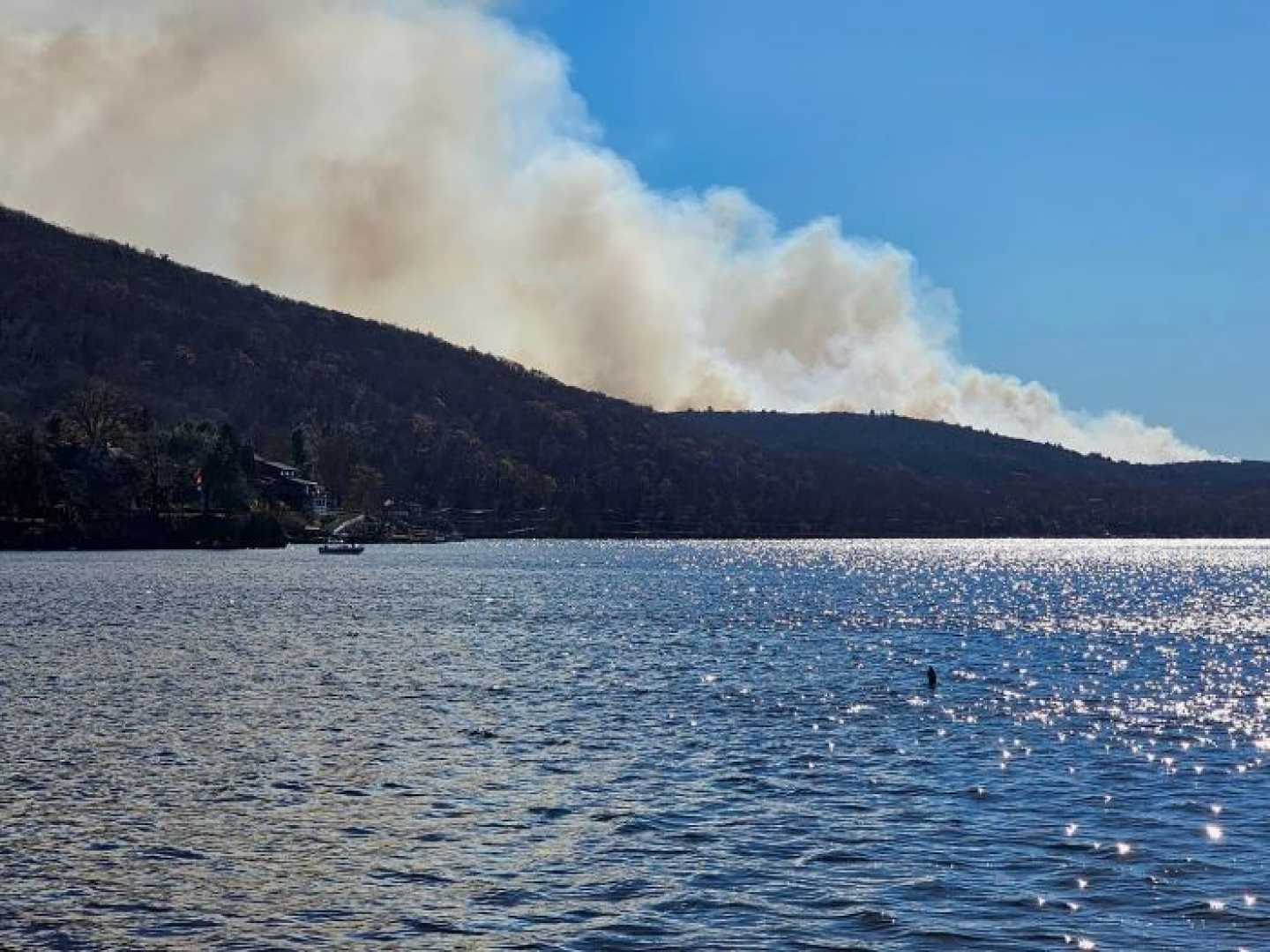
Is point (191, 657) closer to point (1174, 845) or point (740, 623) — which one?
point (740, 623)

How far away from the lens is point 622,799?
44500 millimetres

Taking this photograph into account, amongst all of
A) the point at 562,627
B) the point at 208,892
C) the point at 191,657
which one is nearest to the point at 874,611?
the point at 562,627

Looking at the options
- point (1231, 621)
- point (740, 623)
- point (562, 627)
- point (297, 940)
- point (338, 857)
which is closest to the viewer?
point (297, 940)

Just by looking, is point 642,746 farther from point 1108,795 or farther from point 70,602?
point 70,602

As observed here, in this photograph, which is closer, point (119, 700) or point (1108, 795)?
point (1108, 795)

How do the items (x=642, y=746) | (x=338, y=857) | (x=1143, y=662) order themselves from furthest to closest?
(x=1143, y=662), (x=642, y=746), (x=338, y=857)

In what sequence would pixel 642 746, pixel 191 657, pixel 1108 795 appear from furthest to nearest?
pixel 191 657, pixel 642 746, pixel 1108 795

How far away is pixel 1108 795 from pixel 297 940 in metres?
29.3

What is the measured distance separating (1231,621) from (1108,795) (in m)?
112

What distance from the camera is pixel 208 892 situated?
109 ft

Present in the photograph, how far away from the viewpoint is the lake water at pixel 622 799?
31.3m

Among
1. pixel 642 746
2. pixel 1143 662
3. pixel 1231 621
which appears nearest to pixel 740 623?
pixel 1143 662

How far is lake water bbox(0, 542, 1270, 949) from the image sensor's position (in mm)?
31281

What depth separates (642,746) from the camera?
182 feet
